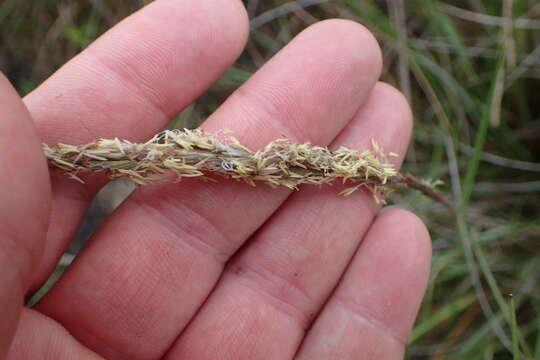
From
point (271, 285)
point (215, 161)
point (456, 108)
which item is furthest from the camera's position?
point (456, 108)

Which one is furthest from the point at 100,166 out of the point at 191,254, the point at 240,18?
the point at 240,18

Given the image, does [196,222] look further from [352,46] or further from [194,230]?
[352,46]

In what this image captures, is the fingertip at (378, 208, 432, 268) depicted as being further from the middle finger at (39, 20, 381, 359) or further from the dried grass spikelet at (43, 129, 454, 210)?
the middle finger at (39, 20, 381, 359)

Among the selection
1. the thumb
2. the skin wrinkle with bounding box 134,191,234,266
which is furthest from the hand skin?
the thumb

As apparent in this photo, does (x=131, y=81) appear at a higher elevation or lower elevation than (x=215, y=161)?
higher

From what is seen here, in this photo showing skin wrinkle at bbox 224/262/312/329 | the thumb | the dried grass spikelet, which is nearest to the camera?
the thumb

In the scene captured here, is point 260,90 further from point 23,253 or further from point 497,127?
point 497,127

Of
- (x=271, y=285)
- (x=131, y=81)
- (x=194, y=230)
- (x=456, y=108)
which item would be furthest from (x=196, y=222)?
(x=456, y=108)

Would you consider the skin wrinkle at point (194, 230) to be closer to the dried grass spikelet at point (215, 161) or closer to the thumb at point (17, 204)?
the dried grass spikelet at point (215, 161)
